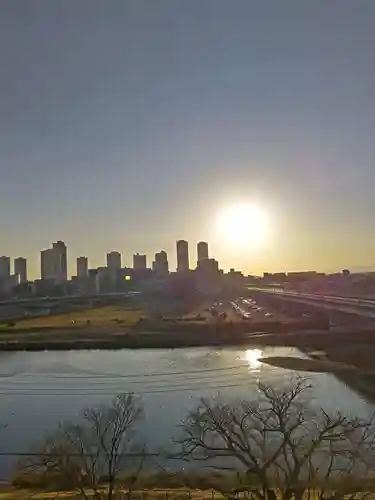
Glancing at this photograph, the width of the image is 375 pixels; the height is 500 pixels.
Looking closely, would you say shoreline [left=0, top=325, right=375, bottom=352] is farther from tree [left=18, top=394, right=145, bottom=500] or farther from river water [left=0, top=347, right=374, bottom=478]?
tree [left=18, top=394, right=145, bottom=500]

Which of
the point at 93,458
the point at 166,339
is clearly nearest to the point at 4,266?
the point at 166,339

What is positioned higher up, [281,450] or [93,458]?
[281,450]

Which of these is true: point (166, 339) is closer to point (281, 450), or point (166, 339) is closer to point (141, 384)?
point (141, 384)

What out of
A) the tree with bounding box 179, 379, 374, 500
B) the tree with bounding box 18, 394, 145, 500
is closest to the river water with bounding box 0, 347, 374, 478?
the tree with bounding box 18, 394, 145, 500

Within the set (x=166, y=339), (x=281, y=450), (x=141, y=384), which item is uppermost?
(x=281, y=450)

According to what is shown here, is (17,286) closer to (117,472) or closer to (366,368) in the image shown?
(366,368)

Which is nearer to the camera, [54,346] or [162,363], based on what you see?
[162,363]

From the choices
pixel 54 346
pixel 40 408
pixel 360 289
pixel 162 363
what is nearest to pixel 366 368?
pixel 162 363
